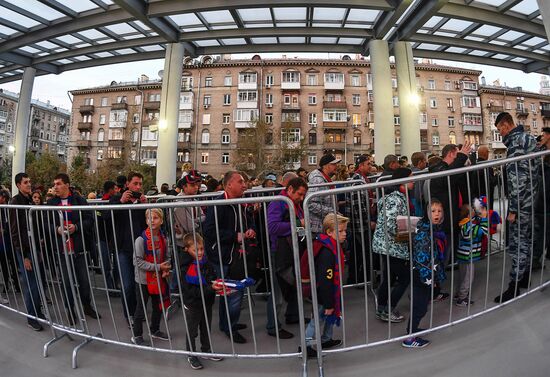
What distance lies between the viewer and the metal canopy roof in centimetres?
889

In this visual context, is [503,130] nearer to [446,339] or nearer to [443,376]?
[446,339]

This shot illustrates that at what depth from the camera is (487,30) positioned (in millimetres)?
10164

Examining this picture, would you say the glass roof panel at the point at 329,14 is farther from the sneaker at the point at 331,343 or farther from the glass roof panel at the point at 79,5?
the sneaker at the point at 331,343

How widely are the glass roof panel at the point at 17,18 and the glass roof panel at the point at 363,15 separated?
10.5m

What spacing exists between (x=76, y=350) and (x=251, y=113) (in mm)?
36446

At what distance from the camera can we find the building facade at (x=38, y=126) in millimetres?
58625

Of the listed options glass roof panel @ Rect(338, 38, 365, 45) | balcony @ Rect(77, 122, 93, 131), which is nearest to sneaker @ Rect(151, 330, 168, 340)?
glass roof panel @ Rect(338, 38, 365, 45)

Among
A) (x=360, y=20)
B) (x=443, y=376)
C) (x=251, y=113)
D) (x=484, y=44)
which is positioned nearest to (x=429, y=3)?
(x=360, y=20)

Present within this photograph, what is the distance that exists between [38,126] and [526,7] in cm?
8107

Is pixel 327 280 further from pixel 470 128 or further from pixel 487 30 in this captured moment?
pixel 470 128

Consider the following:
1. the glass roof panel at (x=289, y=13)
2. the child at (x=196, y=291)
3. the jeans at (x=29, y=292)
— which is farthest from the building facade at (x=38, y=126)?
the child at (x=196, y=291)

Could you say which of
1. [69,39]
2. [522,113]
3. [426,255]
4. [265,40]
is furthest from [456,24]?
[522,113]

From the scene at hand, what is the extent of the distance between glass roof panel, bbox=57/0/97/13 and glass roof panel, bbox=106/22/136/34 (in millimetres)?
810

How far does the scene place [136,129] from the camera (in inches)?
1638
